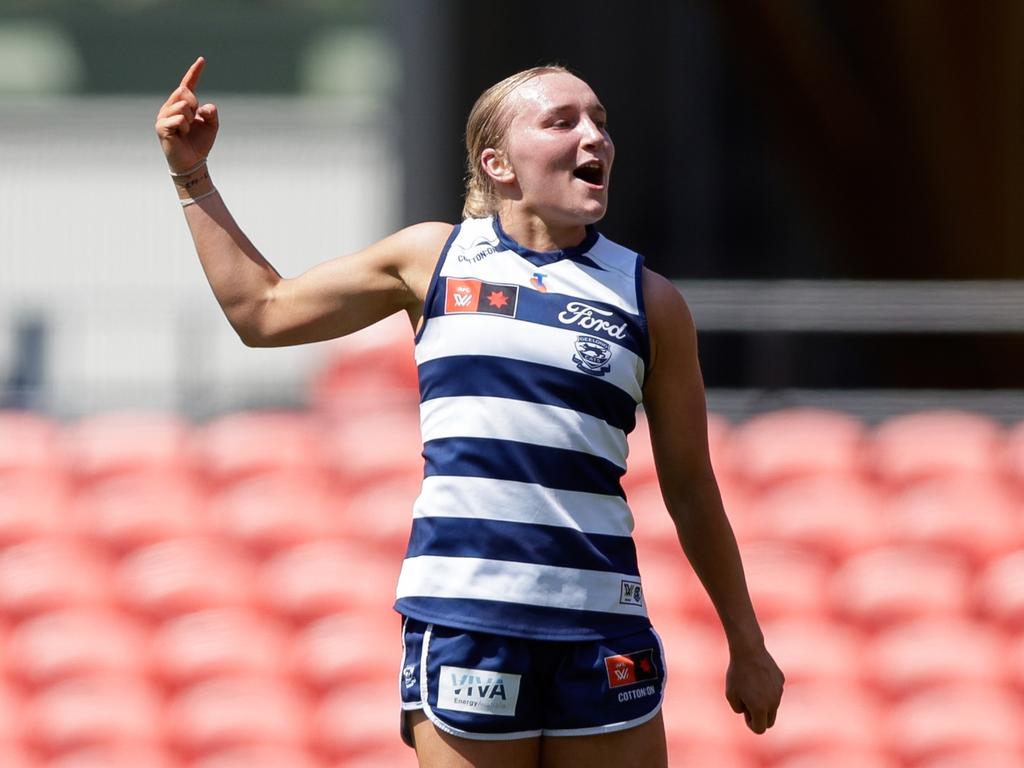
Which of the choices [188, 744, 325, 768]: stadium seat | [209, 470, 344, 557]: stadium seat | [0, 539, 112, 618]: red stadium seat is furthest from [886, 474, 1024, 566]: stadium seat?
[0, 539, 112, 618]: red stadium seat

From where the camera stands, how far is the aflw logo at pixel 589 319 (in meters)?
2.27

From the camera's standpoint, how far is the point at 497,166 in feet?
7.80

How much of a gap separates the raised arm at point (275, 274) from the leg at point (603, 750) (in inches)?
27.4

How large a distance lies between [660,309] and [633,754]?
2.16ft

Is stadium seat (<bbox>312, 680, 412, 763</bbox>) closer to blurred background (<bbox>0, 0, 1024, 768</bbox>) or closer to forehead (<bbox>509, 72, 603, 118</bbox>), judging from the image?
blurred background (<bbox>0, 0, 1024, 768</bbox>)

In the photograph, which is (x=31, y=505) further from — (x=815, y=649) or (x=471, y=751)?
(x=471, y=751)

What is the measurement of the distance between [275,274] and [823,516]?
3.35 m

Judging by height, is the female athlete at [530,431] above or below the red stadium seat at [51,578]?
above

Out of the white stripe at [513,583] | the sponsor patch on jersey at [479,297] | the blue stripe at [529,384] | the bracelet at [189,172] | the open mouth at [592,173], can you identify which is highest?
Answer: the open mouth at [592,173]

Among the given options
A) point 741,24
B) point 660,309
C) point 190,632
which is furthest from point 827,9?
point 660,309

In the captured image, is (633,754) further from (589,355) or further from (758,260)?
(758,260)

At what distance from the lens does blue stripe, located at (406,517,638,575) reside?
2.22m

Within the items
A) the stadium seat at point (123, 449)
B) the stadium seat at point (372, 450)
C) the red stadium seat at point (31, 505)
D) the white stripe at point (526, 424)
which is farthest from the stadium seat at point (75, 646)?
the white stripe at point (526, 424)

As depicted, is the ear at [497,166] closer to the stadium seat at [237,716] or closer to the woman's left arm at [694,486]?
the woman's left arm at [694,486]
